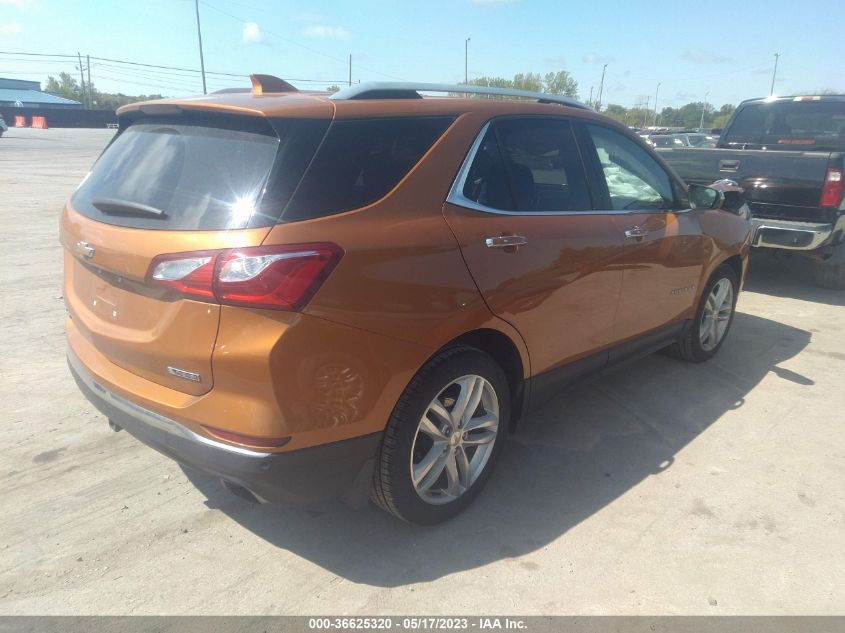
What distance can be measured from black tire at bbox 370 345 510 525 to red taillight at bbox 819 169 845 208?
5266 millimetres

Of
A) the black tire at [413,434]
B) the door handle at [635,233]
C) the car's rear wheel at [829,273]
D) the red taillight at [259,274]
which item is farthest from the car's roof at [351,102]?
the car's rear wheel at [829,273]

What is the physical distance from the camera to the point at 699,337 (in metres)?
4.75

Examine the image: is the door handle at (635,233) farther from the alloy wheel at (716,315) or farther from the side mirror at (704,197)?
the alloy wheel at (716,315)

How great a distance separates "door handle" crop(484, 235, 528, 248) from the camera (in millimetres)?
2752

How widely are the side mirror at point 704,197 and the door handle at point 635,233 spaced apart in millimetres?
917

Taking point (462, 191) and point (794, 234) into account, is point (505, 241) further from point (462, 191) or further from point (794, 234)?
point (794, 234)


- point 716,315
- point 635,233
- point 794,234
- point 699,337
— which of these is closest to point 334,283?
point 635,233

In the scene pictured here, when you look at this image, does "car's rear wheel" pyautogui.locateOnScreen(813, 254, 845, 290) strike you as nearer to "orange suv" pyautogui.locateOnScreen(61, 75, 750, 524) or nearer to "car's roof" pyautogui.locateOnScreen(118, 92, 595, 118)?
"orange suv" pyautogui.locateOnScreen(61, 75, 750, 524)

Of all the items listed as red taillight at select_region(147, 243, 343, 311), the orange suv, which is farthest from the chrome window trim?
red taillight at select_region(147, 243, 343, 311)

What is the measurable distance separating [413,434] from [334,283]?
74 centimetres

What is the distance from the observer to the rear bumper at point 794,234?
20.9ft

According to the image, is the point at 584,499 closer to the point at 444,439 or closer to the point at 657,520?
the point at 657,520

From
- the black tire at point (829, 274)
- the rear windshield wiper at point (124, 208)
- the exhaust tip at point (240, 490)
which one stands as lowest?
the black tire at point (829, 274)

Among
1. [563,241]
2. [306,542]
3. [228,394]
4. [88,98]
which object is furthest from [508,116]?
[88,98]
